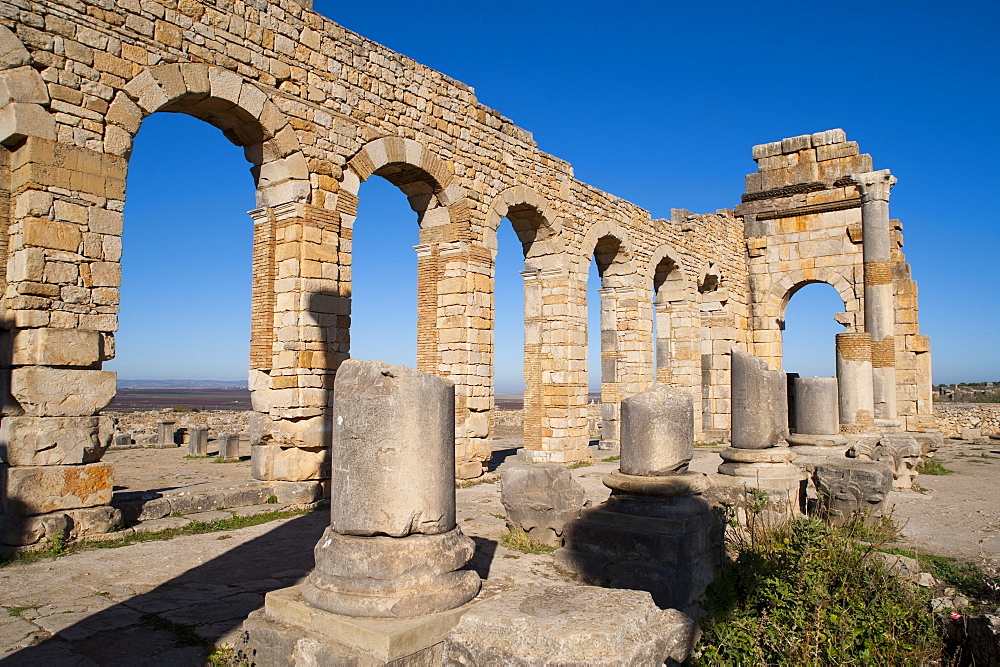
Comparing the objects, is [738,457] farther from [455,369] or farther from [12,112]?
[12,112]

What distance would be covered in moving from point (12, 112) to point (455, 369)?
21.7 ft

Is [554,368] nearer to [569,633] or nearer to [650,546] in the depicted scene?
[650,546]

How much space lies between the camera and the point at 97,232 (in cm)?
691

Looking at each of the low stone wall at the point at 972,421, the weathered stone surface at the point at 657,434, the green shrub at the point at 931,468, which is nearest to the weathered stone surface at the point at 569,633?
the weathered stone surface at the point at 657,434

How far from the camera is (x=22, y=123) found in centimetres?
643

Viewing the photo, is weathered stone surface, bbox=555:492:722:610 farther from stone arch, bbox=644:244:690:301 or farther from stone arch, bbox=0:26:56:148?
stone arch, bbox=644:244:690:301

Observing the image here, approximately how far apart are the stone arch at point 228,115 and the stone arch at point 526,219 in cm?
376

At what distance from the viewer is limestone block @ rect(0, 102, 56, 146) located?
21.0 ft

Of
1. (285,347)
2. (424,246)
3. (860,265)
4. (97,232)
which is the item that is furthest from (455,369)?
(860,265)

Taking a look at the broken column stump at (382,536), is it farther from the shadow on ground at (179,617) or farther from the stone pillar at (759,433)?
the stone pillar at (759,433)

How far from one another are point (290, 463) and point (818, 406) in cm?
864

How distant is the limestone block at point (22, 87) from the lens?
6.38 m

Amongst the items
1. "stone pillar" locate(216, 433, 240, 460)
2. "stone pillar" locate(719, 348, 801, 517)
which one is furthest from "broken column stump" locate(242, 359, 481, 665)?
"stone pillar" locate(216, 433, 240, 460)

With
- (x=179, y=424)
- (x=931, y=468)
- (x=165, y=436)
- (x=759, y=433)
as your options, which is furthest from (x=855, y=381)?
(x=179, y=424)
